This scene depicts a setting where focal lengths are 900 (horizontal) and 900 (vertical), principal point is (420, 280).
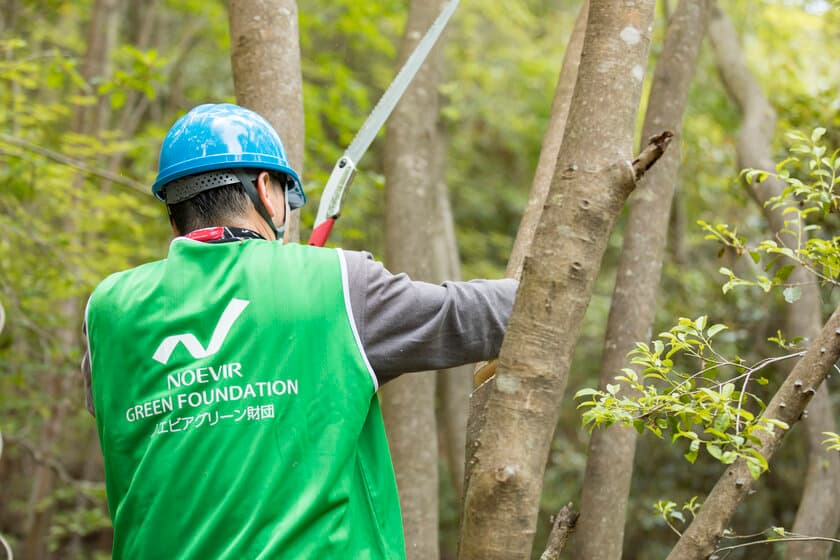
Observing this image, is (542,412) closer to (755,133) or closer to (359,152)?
(359,152)

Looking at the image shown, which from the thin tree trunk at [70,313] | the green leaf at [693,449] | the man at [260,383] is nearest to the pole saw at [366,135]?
the man at [260,383]

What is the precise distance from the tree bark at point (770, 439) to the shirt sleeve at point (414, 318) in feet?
2.50

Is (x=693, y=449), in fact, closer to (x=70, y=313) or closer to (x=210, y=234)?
(x=210, y=234)

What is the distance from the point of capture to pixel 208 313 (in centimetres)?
201

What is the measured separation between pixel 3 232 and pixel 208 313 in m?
5.53

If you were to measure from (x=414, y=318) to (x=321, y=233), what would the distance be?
2.35 ft

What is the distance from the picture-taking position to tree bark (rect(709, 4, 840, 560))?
15.1 ft

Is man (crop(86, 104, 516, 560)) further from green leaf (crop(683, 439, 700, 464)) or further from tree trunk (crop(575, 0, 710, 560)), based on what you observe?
tree trunk (crop(575, 0, 710, 560))

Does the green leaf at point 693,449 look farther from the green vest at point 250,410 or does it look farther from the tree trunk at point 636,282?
the tree trunk at point 636,282

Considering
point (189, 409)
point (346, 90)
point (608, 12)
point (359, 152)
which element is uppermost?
point (346, 90)

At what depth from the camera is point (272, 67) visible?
3199mm

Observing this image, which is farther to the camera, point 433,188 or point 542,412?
point 433,188

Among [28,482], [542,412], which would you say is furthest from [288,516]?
[28,482]

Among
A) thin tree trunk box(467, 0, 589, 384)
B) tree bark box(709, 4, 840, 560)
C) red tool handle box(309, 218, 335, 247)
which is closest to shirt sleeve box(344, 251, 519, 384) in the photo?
thin tree trunk box(467, 0, 589, 384)
